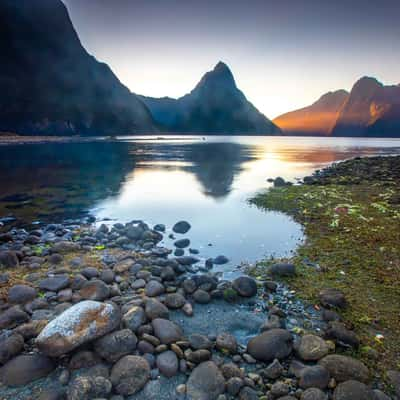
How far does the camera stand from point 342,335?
530cm

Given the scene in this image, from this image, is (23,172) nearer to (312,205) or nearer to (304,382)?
(312,205)

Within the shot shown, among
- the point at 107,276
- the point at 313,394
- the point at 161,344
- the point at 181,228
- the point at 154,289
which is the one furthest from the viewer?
the point at 181,228

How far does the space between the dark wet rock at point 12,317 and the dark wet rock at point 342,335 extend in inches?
252

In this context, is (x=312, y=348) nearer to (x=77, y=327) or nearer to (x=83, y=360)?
(x=83, y=360)

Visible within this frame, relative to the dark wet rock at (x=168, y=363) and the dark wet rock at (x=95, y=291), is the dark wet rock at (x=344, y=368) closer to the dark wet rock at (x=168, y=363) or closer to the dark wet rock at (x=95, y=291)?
the dark wet rock at (x=168, y=363)

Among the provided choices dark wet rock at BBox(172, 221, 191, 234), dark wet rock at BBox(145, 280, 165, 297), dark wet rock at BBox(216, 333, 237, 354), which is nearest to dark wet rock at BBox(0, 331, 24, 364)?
dark wet rock at BBox(145, 280, 165, 297)

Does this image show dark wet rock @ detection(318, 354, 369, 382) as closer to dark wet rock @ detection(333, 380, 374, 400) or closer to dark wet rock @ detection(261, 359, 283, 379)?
dark wet rock @ detection(333, 380, 374, 400)

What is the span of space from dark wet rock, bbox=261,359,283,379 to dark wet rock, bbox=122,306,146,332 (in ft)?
8.35

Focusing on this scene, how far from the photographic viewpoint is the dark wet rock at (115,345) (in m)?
4.73

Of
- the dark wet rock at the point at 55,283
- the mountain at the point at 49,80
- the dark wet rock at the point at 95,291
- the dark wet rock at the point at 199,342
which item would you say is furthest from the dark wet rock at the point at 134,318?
the mountain at the point at 49,80

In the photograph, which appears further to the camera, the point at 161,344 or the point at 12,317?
the point at 12,317

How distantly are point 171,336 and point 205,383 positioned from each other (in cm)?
115

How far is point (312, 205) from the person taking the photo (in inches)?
616

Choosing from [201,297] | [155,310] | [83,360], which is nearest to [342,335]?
[201,297]
